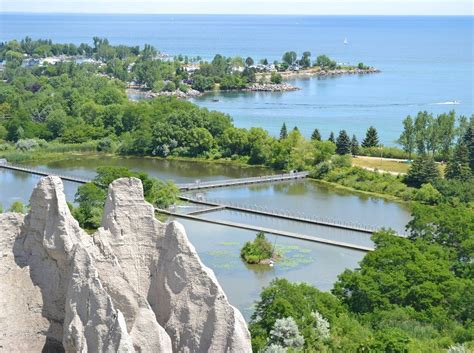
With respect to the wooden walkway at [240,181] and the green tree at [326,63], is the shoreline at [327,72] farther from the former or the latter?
the wooden walkway at [240,181]

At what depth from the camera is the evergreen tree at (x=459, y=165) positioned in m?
49.8

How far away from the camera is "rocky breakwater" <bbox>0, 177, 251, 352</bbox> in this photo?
47.6 feet

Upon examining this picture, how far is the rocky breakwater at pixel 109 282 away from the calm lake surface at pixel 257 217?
43.0 ft

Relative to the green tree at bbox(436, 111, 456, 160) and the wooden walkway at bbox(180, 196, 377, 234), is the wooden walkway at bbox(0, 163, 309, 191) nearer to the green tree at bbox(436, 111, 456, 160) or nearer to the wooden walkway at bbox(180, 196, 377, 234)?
the wooden walkway at bbox(180, 196, 377, 234)

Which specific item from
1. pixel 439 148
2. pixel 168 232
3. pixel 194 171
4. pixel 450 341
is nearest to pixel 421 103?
pixel 439 148

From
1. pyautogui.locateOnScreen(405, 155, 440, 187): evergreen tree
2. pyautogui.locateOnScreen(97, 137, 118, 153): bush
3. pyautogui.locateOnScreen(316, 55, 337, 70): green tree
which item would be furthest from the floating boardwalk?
pyautogui.locateOnScreen(316, 55, 337, 70): green tree

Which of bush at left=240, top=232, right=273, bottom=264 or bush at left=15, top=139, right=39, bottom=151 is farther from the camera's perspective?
bush at left=15, top=139, right=39, bottom=151

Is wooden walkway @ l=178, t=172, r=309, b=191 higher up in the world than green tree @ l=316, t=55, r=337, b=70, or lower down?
lower down

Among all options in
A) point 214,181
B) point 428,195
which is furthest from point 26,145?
point 428,195

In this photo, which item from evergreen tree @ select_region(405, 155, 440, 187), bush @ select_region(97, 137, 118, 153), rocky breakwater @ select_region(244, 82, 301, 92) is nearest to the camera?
evergreen tree @ select_region(405, 155, 440, 187)

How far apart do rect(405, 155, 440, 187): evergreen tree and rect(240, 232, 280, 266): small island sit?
53.4 feet

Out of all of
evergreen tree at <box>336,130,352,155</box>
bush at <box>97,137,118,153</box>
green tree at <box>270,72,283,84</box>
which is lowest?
bush at <box>97,137,118,153</box>

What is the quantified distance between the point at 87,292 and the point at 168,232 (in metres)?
2.17

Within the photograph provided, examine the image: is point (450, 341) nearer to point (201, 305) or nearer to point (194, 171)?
point (201, 305)
